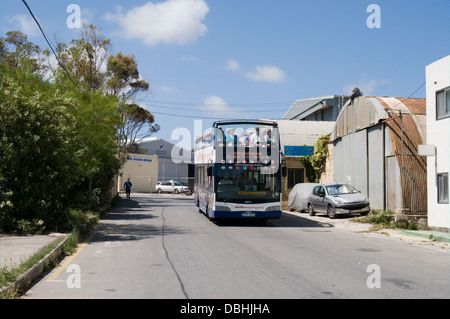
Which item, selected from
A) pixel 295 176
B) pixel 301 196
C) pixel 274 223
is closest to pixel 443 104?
pixel 274 223

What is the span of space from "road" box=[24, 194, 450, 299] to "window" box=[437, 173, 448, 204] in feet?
8.43

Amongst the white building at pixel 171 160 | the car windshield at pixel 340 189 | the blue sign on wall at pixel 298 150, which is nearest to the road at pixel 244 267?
the car windshield at pixel 340 189

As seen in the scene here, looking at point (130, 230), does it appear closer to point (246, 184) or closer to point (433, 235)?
point (246, 184)

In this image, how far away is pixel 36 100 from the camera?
47.4 feet

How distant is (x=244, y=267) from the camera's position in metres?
9.55

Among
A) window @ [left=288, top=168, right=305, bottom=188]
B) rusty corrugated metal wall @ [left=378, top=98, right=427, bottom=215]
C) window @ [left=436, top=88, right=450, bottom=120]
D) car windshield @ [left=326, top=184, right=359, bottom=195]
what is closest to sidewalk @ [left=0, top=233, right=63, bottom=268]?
window @ [left=436, top=88, right=450, bottom=120]

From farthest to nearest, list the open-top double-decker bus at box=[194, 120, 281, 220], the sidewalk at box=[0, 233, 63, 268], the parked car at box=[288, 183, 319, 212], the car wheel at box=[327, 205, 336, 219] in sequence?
the parked car at box=[288, 183, 319, 212]
the car wheel at box=[327, 205, 336, 219]
the open-top double-decker bus at box=[194, 120, 281, 220]
the sidewalk at box=[0, 233, 63, 268]

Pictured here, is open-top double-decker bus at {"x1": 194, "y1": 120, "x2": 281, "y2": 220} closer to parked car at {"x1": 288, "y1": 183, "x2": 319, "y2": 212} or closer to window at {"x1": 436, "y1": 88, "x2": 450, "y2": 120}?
window at {"x1": 436, "y1": 88, "x2": 450, "y2": 120}

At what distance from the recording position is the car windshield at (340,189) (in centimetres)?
2345

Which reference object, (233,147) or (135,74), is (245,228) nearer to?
(233,147)

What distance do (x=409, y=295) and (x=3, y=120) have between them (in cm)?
1180

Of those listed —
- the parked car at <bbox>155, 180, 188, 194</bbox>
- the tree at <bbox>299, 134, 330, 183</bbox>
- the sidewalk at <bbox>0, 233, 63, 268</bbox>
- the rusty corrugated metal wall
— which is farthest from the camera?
the parked car at <bbox>155, 180, 188, 194</bbox>

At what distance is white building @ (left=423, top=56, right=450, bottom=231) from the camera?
1669 centimetres

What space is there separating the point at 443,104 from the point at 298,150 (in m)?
15.9
